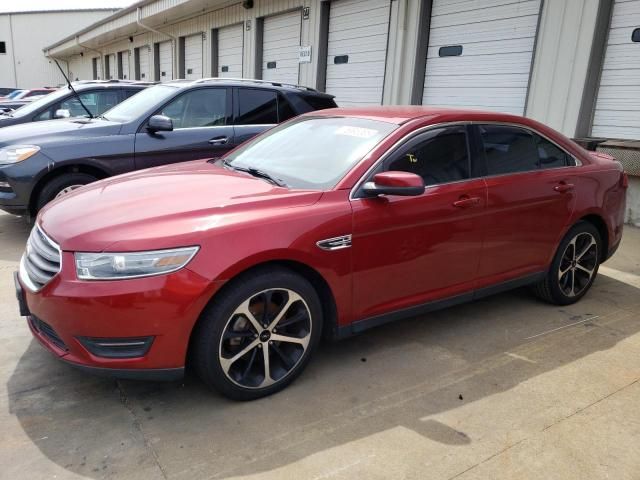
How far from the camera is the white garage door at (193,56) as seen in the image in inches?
713

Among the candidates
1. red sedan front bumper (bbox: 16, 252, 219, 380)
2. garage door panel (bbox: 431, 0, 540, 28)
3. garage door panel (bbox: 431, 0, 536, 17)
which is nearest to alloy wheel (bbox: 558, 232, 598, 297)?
red sedan front bumper (bbox: 16, 252, 219, 380)

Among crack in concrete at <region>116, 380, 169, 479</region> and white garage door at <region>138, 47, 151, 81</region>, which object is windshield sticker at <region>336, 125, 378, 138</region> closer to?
crack in concrete at <region>116, 380, 169, 479</region>

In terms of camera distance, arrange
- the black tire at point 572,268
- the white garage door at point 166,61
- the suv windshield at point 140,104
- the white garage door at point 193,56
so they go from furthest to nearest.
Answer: the white garage door at point 166,61
the white garage door at point 193,56
the suv windshield at point 140,104
the black tire at point 572,268

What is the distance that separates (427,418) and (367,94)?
9363mm

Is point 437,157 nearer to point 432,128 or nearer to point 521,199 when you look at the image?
point 432,128

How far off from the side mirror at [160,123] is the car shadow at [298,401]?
2.91m

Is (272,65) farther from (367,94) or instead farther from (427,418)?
(427,418)

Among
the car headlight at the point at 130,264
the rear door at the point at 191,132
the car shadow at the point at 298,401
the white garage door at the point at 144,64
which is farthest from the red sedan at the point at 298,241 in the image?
the white garage door at the point at 144,64

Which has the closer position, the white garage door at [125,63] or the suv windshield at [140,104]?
the suv windshield at [140,104]

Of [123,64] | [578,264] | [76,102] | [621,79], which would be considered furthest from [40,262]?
[123,64]

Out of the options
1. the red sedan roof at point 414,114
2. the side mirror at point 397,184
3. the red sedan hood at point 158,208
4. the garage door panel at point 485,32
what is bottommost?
the red sedan hood at point 158,208

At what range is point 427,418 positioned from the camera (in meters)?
2.75

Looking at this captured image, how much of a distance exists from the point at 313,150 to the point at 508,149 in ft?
4.65

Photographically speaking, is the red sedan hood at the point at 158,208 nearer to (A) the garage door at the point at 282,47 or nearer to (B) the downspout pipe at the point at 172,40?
(A) the garage door at the point at 282,47
